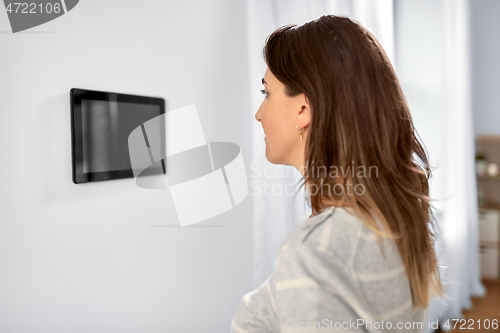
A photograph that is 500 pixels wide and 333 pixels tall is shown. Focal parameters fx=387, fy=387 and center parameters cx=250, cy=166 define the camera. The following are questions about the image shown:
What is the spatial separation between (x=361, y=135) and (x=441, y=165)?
2128 millimetres

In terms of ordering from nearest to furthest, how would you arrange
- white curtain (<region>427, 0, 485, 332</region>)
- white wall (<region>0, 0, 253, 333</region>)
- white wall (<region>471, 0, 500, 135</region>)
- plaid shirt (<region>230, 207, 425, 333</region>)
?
plaid shirt (<region>230, 207, 425, 333</region>)
white wall (<region>0, 0, 253, 333</region>)
white curtain (<region>427, 0, 485, 332</region>)
white wall (<region>471, 0, 500, 135</region>)

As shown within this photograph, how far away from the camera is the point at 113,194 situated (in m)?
1.11

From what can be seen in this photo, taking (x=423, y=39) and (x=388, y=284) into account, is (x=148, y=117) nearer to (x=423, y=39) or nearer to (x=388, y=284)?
(x=388, y=284)

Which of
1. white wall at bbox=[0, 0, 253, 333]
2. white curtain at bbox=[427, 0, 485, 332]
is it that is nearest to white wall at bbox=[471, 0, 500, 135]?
white curtain at bbox=[427, 0, 485, 332]

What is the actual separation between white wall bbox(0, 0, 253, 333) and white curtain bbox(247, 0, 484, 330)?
69mm

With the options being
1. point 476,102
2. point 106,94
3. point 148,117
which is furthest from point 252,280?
point 476,102

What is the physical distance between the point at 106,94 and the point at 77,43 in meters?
0.14

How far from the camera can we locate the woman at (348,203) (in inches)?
23.5

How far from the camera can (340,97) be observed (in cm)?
68

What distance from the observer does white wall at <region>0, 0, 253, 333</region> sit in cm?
90

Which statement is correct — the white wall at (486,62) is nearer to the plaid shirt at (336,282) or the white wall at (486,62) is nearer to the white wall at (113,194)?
the white wall at (113,194)

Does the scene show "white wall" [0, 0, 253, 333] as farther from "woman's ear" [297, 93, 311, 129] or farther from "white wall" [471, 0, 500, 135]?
"white wall" [471, 0, 500, 135]

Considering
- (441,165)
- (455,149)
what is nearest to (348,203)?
(441,165)

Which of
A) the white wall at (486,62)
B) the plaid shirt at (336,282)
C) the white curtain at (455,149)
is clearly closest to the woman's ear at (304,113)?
the plaid shirt at (336,282)
